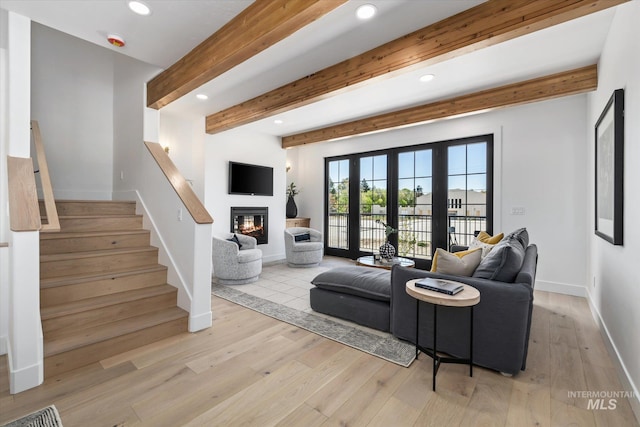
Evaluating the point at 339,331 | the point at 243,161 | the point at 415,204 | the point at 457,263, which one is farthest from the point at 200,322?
the point at 415,204

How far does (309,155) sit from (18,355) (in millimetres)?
6100

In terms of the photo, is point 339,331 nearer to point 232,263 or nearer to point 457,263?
point 457,263

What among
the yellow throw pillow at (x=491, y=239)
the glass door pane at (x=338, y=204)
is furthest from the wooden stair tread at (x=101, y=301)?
the glass door pane at (x=338, y=204)

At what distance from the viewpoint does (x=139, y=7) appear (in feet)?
7.33

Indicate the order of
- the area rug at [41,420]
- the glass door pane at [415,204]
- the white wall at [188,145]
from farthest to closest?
the glass door pane at [415,204] → the white wall at [188,145] → the area rug at [41,420]

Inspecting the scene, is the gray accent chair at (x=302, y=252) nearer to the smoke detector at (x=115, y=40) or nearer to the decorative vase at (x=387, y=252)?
the decorative vase at (x=387, y=252)

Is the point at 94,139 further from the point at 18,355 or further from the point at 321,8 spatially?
the point at 321,8

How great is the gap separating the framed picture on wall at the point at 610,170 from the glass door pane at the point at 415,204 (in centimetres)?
248

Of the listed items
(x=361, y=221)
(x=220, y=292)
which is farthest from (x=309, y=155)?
(x=220, y=292)

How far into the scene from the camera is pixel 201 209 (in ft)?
9.38

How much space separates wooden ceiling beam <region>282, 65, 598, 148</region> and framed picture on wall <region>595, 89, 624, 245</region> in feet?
2.13

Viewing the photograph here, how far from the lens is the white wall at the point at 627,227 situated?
1838mm

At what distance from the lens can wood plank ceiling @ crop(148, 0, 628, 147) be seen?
1991mm

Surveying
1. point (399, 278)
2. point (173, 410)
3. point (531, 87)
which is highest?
point (531, 87)
